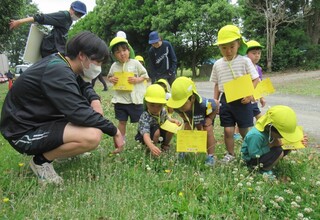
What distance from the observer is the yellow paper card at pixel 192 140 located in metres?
3.62

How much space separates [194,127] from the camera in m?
3.99

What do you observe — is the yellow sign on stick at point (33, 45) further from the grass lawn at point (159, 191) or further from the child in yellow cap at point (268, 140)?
the child in yellow cap at point (268, 140)

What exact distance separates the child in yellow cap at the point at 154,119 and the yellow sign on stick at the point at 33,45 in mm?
→ 2041

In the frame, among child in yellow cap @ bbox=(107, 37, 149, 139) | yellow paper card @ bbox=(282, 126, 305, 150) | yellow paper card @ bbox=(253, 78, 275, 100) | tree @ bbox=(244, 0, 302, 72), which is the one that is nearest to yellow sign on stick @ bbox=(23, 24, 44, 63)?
child in yellow cap @ bbox=(107, 37, 149, 139)

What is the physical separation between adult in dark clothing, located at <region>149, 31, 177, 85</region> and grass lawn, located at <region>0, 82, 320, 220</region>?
380 cm

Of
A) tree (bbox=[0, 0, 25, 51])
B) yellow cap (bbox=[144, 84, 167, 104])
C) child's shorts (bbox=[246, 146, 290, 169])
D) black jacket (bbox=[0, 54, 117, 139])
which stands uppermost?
tree (bbox=[0, 0, 25, 51])

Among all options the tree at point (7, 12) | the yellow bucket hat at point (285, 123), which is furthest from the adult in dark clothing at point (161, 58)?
the tree at point (7, 12)

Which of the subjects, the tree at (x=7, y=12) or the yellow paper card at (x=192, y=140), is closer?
the yellow paper card at (x=192, y=140)

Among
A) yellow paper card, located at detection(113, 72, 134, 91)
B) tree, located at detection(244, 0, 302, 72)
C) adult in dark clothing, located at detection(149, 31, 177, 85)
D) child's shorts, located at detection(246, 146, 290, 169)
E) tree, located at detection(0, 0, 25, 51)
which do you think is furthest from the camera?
tree, located at detection(244, 0, 302, 72)

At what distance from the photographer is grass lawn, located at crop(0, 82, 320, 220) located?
101 inches

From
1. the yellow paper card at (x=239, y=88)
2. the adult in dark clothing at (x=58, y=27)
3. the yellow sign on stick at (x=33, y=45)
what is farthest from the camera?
the adult in dark clothing at (x=58, y=27)

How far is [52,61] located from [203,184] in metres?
1.68

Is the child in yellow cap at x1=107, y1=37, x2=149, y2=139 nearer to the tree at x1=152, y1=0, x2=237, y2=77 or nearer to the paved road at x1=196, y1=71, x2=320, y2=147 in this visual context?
the paved road at x1=196, y1=71, x2=320, y2=147

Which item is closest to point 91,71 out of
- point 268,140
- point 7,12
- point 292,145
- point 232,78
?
point 232,78
